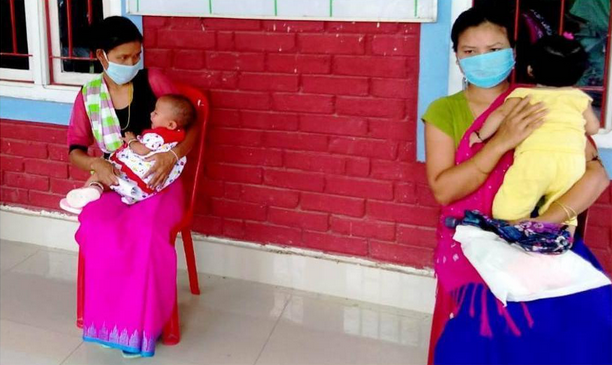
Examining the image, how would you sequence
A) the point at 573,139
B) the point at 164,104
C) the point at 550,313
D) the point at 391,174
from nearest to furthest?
1. the point at 550,313
2. the point at 573,139
3. the point at 164,104
4. the point at 391,174

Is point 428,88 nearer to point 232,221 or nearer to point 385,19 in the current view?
point 385,19

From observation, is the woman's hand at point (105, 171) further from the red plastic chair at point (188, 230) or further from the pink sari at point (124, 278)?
the red plastic chair at point (188, 230)

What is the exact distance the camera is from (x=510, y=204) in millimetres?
1938

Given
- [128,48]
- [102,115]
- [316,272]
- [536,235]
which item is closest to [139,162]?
[102,115]

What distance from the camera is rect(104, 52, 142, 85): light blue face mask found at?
8.25ft

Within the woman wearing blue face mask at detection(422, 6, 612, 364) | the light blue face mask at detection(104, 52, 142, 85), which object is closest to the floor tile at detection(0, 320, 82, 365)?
the light blue face mask at detection(104, 52, 142, 85)

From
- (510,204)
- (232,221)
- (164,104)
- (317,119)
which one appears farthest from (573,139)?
(232,221)

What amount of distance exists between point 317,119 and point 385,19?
481 mm

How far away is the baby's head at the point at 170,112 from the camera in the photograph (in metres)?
2.53

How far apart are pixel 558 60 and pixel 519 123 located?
0.19 metres

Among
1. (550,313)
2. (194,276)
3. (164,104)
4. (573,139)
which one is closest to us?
(550,313)

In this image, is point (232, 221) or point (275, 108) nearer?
point (275, 108)

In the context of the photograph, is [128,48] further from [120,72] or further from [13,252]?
[13,252]

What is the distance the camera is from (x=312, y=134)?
2850mm
